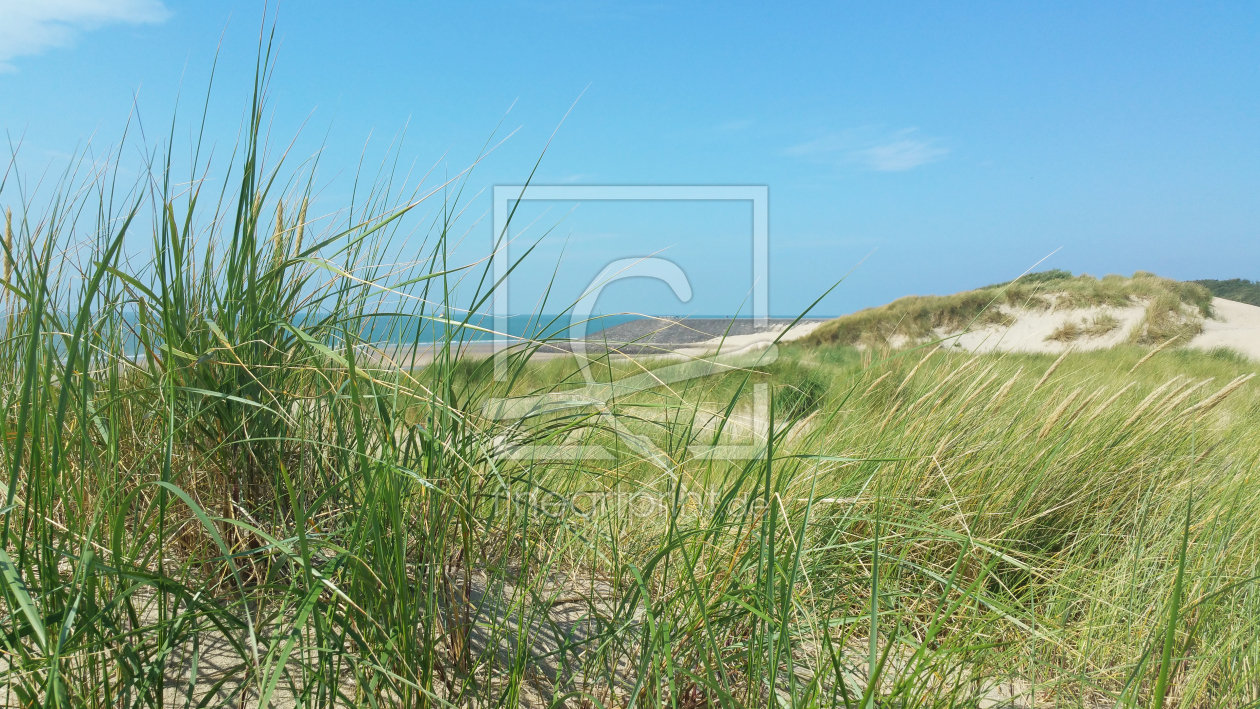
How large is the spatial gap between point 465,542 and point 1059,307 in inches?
481

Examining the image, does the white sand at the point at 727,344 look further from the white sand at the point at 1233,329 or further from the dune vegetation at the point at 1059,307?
the white sand at the point at 1233,329

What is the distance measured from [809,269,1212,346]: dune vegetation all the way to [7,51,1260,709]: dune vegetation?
8.83 m

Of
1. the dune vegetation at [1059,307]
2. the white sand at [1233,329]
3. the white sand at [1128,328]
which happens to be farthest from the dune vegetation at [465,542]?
the white sand at [1233,329]

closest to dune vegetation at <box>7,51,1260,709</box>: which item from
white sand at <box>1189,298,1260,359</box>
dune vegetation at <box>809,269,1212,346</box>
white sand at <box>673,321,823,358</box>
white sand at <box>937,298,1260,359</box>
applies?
white sand at <box>673,321,823,358</box>

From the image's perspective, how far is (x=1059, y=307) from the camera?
36.4 feet

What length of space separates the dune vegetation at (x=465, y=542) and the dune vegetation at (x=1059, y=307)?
883 centimetres

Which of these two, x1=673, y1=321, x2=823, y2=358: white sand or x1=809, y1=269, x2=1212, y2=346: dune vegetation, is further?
x1=809, y1=269, x2=1212, y2=346: dune vegetation

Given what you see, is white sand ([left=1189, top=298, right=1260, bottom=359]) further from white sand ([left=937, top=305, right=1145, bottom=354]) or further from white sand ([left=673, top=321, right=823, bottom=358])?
white sand ([left=673, top=321, right=823, bottom=358])

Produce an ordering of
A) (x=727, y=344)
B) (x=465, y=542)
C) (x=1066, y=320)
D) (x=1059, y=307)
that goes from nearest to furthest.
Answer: (x=465, y=542), (x=727, y=344), (x=1066, y=320), (x=1059, y=307)

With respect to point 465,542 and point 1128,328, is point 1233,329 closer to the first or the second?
point 1128,328

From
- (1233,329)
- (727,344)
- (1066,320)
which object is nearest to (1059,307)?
(1066,320)

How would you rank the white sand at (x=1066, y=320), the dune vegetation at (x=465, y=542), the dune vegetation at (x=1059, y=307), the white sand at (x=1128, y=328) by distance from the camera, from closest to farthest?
the dune vegetation at (x=465, y=542) < the white sand at (x=1128, y=328) < the white sand at (x=1066, y=320) < the dune vegetation at (x=1059, y=307)

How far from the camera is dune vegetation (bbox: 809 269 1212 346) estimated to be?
1060cm

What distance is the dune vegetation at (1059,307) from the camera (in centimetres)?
1060
